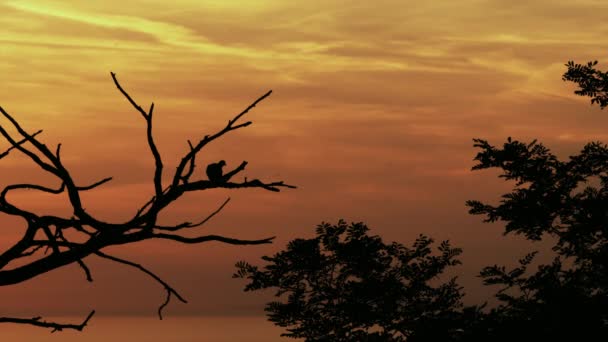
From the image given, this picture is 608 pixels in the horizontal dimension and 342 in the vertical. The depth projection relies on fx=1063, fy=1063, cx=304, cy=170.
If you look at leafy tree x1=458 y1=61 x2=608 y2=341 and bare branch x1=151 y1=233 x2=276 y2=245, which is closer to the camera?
bare branch x1=151 y1=233 x2=276 y2=245

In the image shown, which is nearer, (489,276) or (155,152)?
(155,152)

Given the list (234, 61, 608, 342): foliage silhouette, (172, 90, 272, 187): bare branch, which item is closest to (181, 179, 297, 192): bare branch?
(172, 90, 272, 187): bare branch

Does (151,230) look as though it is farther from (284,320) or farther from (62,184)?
(284,320)

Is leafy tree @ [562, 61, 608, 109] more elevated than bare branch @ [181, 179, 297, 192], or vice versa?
leafy tree @ [562, 61, 608, 109]

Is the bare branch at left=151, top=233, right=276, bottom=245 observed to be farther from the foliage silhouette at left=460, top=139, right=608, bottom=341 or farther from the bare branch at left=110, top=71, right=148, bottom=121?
the foliage silhouette at left=460, top=139, right=608, bottom=341

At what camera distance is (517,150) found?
61.1 ft

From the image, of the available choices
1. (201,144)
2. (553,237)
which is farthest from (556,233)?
(201,144)

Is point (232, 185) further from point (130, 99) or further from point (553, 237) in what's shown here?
point (553, 237)

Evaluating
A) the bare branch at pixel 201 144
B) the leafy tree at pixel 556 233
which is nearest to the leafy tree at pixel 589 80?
the leafy tree at pixel 556 233

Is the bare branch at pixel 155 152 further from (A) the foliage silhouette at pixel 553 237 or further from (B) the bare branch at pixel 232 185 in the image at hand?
(A) the foliage silhouette at pixel 553 237

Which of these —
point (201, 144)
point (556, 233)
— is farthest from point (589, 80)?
point (201, 144)

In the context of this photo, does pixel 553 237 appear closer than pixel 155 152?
No

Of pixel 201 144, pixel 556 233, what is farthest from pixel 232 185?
pixel 556 233

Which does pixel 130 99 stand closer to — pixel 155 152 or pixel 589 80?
pixel 155 152
